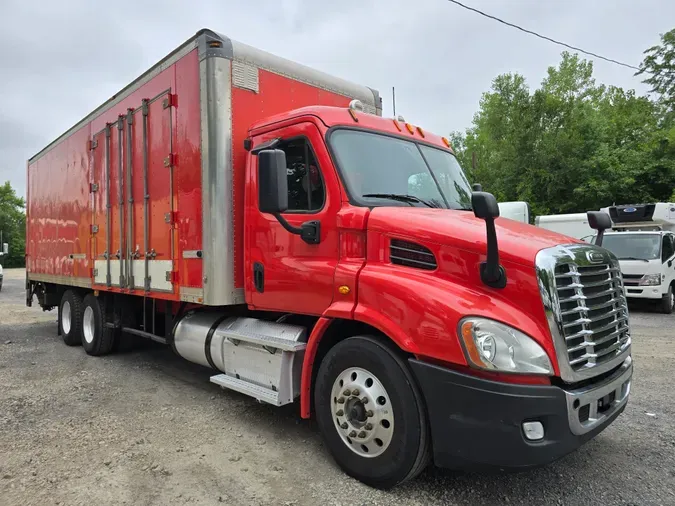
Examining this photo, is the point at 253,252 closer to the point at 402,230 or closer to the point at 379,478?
the point at 402,230

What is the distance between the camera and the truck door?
3.66 metres

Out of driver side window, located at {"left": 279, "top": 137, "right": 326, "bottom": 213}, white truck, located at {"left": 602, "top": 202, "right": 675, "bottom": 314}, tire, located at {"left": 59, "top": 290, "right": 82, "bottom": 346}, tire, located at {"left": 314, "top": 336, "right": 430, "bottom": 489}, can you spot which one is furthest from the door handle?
white truck, located at {"left": 602, "top": 202, "right": 675, "bottom": 314}

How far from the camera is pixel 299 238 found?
387 cm

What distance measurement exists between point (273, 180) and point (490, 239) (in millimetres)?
1549

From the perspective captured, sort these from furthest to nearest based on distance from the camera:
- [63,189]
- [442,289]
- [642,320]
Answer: [642,320] < [63,189] < [442,289]

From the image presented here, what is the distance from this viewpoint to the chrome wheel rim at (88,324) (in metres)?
7.52

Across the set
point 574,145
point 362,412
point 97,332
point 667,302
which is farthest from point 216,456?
point 574,145

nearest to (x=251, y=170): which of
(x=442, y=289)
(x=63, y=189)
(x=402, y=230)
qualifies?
(x=402, y=230)

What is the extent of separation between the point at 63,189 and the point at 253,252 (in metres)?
5.65

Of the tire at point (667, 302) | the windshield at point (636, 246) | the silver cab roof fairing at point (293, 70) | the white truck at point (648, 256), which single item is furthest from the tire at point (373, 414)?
the tire at point (667, 302)

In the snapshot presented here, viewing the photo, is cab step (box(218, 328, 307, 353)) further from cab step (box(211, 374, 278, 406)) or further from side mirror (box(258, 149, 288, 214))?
side mirror (box(258, 149, 288, 214))

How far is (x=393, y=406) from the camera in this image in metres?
3.05

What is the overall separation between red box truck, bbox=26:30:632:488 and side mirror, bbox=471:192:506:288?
0.04ft

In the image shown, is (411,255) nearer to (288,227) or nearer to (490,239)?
(490,239)
